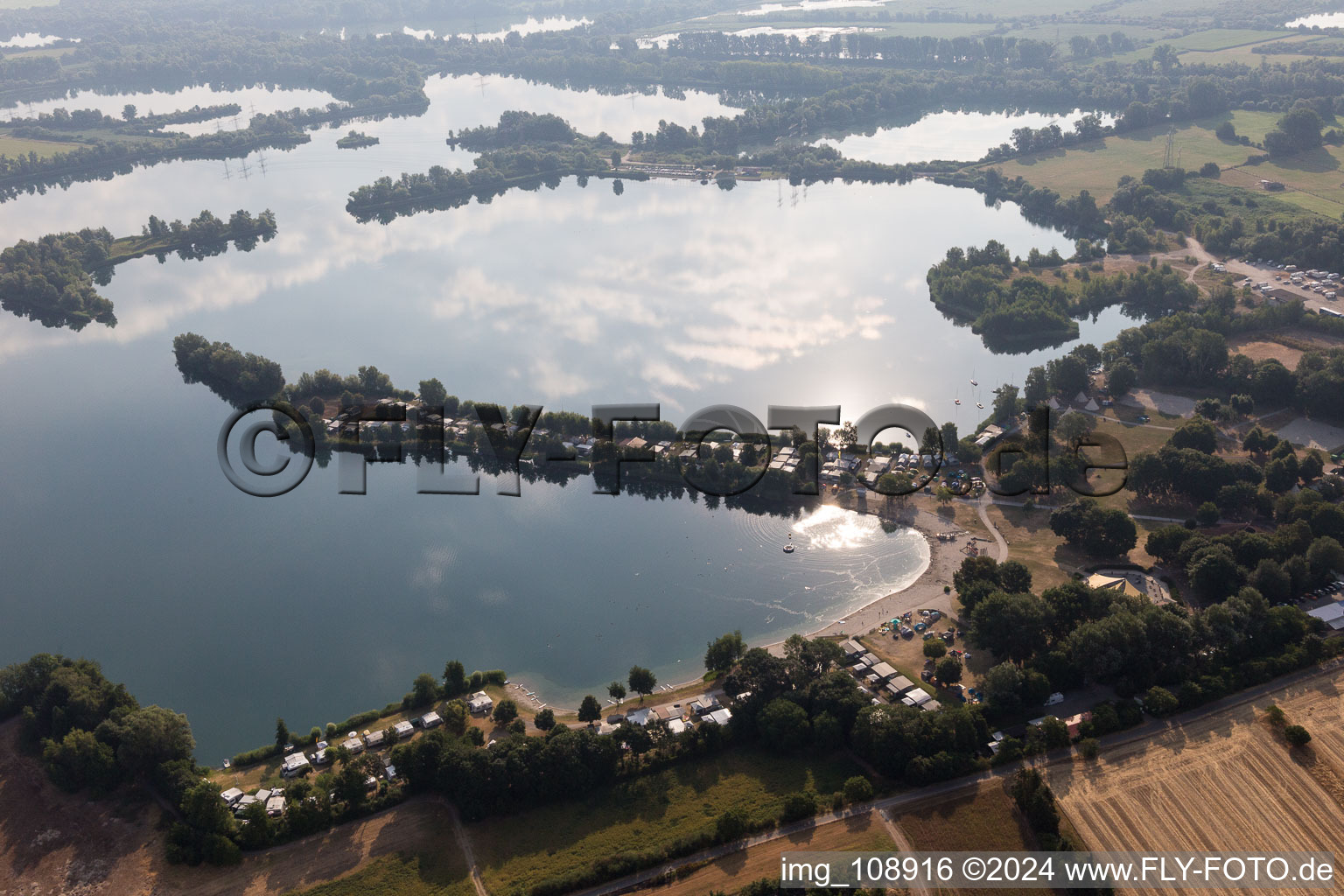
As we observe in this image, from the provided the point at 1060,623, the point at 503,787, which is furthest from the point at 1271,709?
the point at 503,787

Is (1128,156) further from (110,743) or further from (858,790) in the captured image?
(110,743)

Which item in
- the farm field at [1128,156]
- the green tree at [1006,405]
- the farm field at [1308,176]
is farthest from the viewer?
the farm field at [1128,156]

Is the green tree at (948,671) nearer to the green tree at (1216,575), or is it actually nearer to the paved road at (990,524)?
the paved road at (990,524)

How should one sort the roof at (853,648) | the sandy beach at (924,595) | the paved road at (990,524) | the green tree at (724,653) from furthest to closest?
the paved road at (990,524)
the sandy beach at (924,595)
the roof at (853,648)
the green tree at (724,653)

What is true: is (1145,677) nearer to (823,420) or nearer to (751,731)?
(751,731)

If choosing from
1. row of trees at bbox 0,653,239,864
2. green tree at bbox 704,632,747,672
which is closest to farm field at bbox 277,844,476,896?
row of trees at bbox 0,653,239,864

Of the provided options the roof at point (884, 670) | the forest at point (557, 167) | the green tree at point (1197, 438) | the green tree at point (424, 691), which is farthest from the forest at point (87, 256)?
the green tree at point (1197, 438)
